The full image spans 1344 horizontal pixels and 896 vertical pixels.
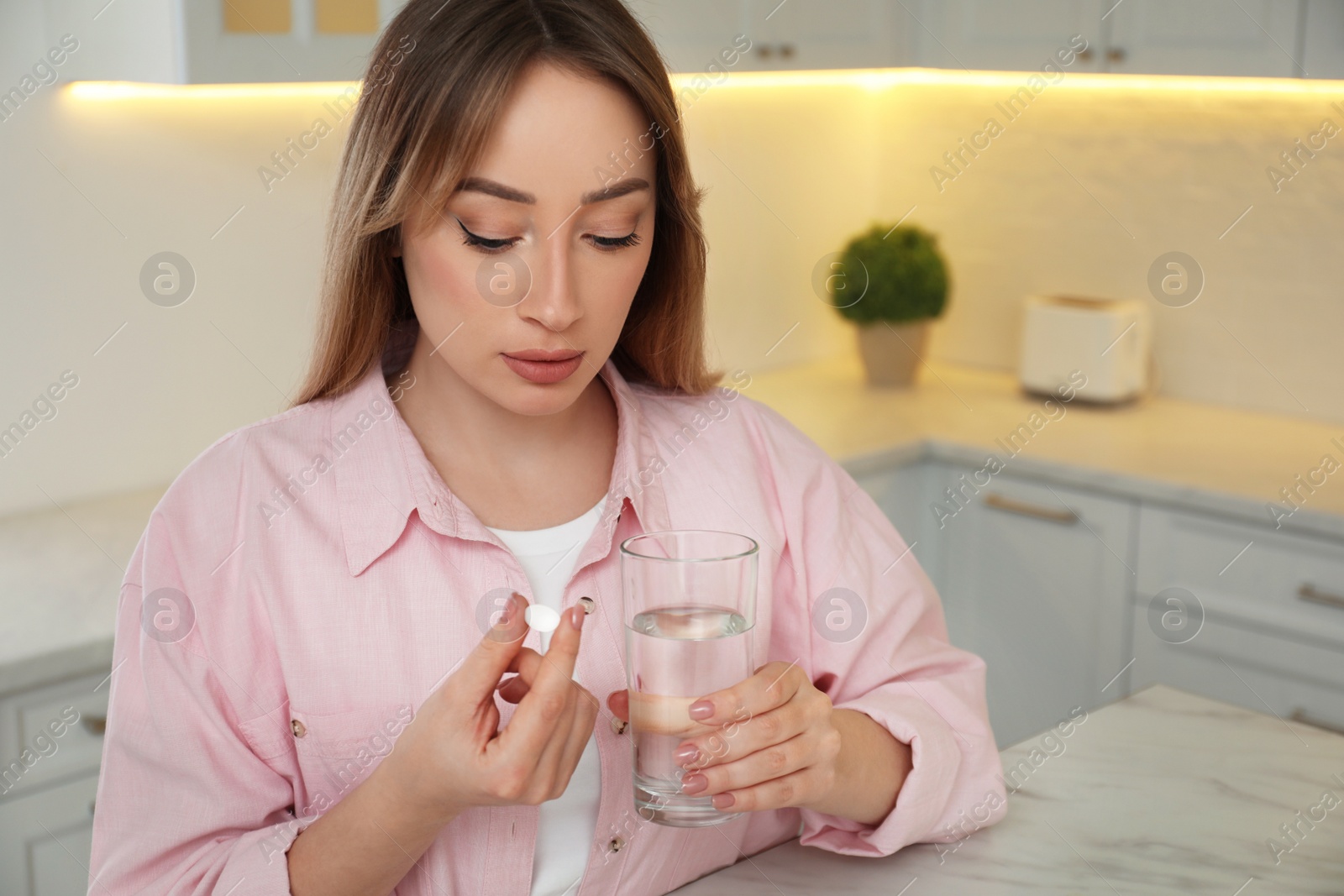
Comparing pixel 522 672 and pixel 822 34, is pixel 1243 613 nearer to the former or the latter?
pixel 822 34

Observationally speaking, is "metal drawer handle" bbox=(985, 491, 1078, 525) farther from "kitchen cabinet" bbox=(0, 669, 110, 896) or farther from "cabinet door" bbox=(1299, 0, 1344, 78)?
"kitchen cabinet" bbox=(0, 669, 110, 896)

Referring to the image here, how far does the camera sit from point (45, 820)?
Result: 1.69 m

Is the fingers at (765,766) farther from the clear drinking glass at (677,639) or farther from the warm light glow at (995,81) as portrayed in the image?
the warm light glow at (995,81)

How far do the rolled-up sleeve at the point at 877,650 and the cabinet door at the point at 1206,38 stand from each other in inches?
67.1

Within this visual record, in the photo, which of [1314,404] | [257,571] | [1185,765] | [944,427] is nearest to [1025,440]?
[944,427]

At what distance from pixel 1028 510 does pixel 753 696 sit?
6.07ft

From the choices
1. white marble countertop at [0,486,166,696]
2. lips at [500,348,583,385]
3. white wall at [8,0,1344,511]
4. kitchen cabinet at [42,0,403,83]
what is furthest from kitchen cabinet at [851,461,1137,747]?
lips at [500,348,583,385]

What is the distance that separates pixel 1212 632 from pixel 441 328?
184 centimetres

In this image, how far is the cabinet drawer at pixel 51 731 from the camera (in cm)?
162

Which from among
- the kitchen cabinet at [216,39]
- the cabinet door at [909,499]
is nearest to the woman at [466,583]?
the kitchen cabinet at [216,39]

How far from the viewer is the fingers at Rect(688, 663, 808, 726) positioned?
32.2 inches

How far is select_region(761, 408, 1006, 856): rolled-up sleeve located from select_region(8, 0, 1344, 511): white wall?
133 centimetres

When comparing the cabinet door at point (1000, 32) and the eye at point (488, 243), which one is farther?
the cabinet door at point (1000, 32)

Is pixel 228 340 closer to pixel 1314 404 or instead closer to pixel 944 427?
pixel 944 427
